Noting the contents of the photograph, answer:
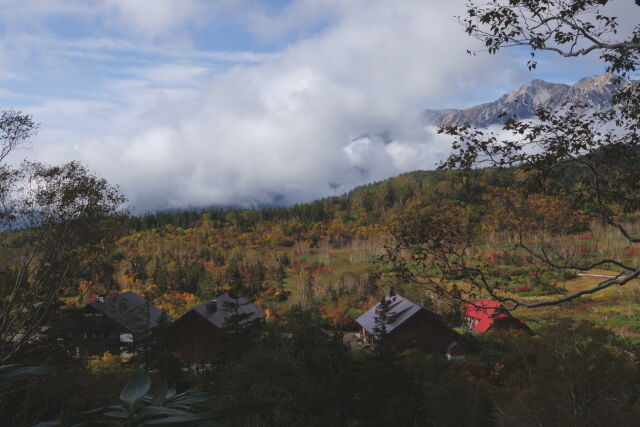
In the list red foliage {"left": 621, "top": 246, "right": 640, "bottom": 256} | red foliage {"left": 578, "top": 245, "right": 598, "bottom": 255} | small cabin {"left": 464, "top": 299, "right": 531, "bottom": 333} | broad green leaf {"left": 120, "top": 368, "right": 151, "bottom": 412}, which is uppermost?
broad green leaf {"left": 120, "top": 368, "right": 151, "bottom": 412}

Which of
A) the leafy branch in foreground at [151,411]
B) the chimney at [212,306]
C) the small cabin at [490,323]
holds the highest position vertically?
the leafy branch in foreground at [151,411]

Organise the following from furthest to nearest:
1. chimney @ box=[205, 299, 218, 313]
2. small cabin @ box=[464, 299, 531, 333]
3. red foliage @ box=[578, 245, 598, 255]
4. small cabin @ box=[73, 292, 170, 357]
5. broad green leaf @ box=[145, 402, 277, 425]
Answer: red foliage @ box=[578, 245, 598, 255], chimney @ box=[205, 299, 218, 313], small cabin @ box=[464, 299, 531, 333], small cabin @ box=[73, 292, 170, 357], broad green leaf @ box=[145, 402, 277, 425]

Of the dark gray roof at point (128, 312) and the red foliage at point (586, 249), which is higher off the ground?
the dark gray roof at point (128, 312)

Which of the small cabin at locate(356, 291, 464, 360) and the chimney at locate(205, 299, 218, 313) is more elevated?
the chimney at locate(205, 299, 218, 313)

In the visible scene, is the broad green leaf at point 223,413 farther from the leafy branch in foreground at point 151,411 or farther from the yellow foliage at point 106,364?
the yellow foliage at point 106,364

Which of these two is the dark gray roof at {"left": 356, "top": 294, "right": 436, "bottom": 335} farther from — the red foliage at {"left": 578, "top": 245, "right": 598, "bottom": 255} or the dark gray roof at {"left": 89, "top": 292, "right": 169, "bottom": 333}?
the red foliage at {"left": 578, "top": 245, "right": 598, "bottom": 255}

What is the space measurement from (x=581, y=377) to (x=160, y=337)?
684 inches

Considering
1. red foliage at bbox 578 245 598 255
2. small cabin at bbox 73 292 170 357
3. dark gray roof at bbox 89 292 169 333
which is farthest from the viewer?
red foliage at bbox 578 245 598 255

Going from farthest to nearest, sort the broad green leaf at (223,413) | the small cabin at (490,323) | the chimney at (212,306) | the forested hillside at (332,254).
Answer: the chimney at (212,306) < the small cabin at (490,323) < the forested hillside at (332,254) < the broad green leaf at (223,413)

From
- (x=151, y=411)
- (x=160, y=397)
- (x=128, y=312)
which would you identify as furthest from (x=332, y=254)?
(x=151, y=411)

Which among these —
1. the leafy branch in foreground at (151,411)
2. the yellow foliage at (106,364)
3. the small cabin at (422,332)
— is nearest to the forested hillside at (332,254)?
the yellow foliage at (106,364)

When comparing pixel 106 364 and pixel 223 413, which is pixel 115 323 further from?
pixel 223 413

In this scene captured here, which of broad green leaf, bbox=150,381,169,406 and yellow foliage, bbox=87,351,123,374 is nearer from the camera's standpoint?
broad green leaf, bbox=150,381,169,406

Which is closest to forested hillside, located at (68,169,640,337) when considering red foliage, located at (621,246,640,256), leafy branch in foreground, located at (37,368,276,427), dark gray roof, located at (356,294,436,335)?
red foliage, located at (621,246,640,256)
